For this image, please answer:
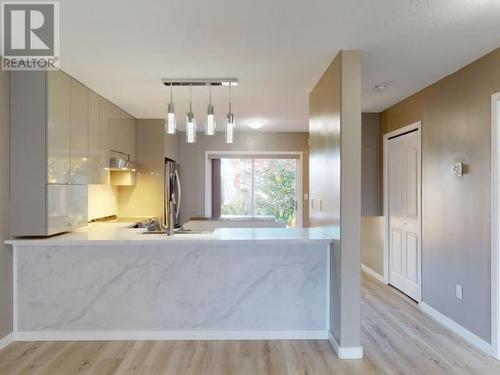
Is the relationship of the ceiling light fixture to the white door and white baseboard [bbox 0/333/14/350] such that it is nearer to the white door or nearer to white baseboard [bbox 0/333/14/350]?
white baseboard [bbox 0/333/14/350]

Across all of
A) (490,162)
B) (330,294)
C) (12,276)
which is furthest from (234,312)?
(490,162)

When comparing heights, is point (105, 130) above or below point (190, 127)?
above

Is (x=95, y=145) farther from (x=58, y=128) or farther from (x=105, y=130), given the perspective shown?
(x=58, y=128)

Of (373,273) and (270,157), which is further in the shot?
(270,157)

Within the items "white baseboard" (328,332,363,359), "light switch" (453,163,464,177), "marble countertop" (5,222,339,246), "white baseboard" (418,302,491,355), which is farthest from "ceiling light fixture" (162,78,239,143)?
"white baseboard" (418,302,491,355)

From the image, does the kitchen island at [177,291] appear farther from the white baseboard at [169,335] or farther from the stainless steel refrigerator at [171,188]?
the stainless steel refrigerator at [171,188]

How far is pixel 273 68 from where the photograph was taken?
130 inches

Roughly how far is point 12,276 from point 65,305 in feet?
1.62

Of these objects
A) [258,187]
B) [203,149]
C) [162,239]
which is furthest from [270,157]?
[162,239]

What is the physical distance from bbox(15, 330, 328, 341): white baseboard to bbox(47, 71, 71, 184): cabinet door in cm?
131

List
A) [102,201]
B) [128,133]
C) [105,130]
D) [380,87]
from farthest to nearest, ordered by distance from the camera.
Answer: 1. [128,133]
2. [102,201]
3. [105,130]
4. [380,87]

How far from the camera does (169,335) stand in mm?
3275

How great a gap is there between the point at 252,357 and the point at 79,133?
2.61 meters

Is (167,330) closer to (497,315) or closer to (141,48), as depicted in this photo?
(141,48)
